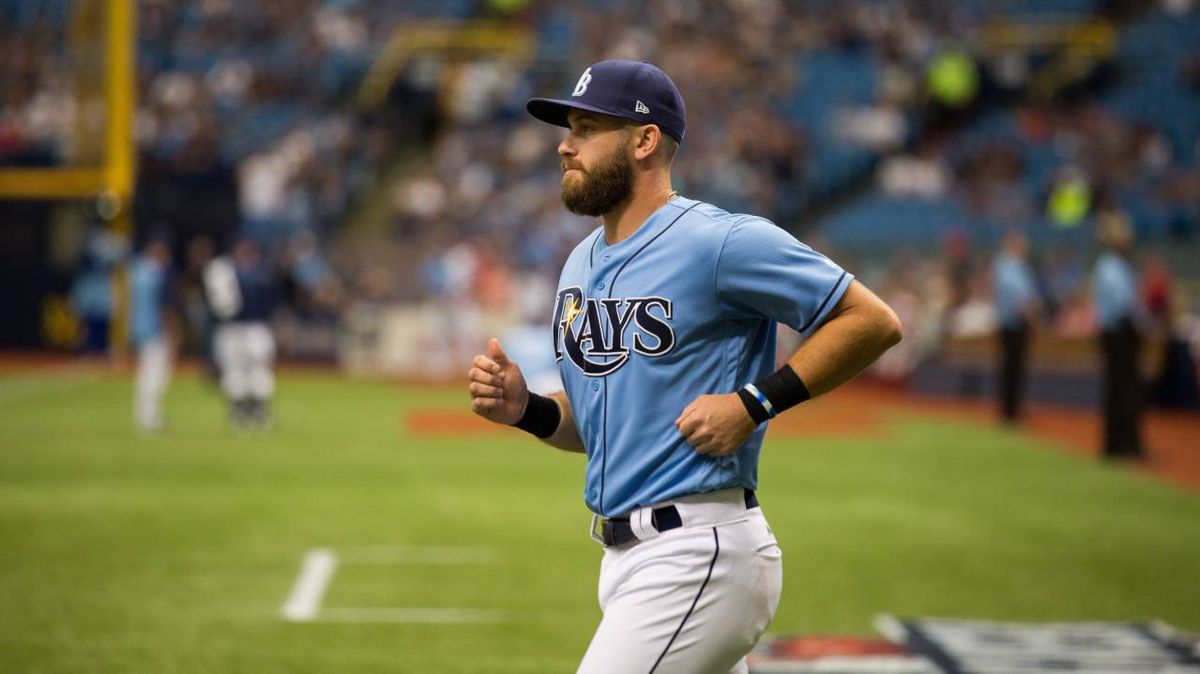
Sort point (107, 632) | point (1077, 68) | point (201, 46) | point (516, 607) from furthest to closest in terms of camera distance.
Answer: point (201, 46) < point (1077, 68) < point (516, 607) < point (107, 632)

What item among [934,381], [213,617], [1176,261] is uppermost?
[213,617]

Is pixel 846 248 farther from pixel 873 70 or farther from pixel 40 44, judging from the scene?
pixel 40 44

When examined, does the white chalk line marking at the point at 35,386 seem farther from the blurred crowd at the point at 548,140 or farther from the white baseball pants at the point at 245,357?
the white baseball pants at the point at 245,357

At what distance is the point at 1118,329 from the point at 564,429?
12.4 m

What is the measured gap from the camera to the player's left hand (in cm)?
392

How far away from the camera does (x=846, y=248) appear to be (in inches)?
1128

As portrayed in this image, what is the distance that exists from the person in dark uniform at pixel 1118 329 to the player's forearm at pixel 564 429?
40.0ft

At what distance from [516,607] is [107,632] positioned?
2320mm

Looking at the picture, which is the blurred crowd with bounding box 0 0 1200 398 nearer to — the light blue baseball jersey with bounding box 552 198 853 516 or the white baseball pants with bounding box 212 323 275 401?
the white baseball pants with bounding box 212 323 275 401

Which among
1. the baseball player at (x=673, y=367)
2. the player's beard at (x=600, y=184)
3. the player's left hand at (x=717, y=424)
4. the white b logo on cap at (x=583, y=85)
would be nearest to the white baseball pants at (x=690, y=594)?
the baseball player at (x=673, y=367)

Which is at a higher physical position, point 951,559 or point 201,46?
point 201,46

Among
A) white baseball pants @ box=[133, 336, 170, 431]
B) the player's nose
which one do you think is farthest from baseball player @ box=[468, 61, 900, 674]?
white baseball pants @ box=[133, 336, 170, 431]

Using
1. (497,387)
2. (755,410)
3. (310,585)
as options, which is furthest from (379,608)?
(755,410)

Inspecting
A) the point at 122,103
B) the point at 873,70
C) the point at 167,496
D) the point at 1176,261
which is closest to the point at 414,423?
the point at 167,496
